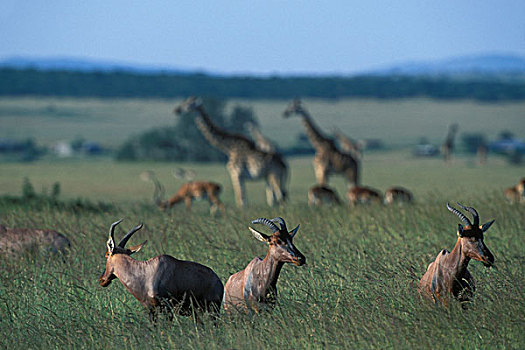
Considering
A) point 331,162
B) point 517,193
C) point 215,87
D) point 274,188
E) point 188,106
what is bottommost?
point 215,87

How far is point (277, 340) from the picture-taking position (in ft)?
19.7

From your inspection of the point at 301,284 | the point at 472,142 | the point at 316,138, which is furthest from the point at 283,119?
the point at 301,284

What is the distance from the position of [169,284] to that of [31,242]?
11.3 ft

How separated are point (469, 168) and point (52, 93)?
255 ft

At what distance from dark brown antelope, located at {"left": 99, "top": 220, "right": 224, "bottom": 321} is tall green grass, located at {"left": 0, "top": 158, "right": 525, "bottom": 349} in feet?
0.50

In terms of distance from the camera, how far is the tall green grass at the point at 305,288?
241 inches

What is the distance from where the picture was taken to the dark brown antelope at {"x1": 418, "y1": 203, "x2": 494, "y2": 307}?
20.9 ft

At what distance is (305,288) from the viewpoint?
7516mm

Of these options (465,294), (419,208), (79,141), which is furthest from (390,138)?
(465,294)

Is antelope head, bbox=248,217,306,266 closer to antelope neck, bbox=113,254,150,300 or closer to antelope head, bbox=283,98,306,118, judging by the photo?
antelope neck, bbox=113,254,150,300

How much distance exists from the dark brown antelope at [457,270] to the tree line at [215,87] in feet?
340

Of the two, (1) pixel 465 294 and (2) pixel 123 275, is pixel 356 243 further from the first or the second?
(2) pixel 123 275

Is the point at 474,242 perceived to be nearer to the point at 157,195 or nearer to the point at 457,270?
the point at 457,270

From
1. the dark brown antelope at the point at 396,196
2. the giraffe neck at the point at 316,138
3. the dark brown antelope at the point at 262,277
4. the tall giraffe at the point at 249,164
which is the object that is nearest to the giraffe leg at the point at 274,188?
the tall giraffe at the point at 249,164
